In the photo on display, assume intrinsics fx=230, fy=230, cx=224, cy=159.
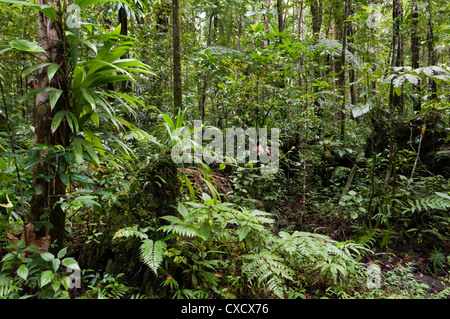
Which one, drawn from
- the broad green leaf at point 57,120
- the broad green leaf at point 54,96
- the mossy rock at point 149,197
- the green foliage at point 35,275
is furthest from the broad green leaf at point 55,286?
the broad green leaf at point 54,96

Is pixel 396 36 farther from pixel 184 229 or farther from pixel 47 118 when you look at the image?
pixel 47 118

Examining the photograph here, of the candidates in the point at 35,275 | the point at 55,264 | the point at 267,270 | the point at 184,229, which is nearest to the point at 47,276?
the point at 55,264

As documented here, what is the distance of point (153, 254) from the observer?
1.62m

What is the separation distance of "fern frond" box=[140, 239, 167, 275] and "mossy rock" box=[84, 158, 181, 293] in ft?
0.95

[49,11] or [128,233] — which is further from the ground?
[49,11]

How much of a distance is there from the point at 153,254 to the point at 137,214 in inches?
21.0

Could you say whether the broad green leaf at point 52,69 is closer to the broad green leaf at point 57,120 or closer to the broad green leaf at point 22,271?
the broad green leaf at point 57,120


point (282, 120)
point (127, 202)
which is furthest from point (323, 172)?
point (127, 202)

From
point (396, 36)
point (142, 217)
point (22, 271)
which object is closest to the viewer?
point (22, 271)

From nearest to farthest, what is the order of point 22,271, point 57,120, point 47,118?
1. point 22,271
2. point 57,120
3. point 47,118

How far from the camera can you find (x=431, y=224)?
2768 millimetres

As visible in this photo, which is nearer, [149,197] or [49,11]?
[49,11]

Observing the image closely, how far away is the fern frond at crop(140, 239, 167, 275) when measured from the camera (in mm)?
1539

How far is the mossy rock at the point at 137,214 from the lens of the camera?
6.23ft
